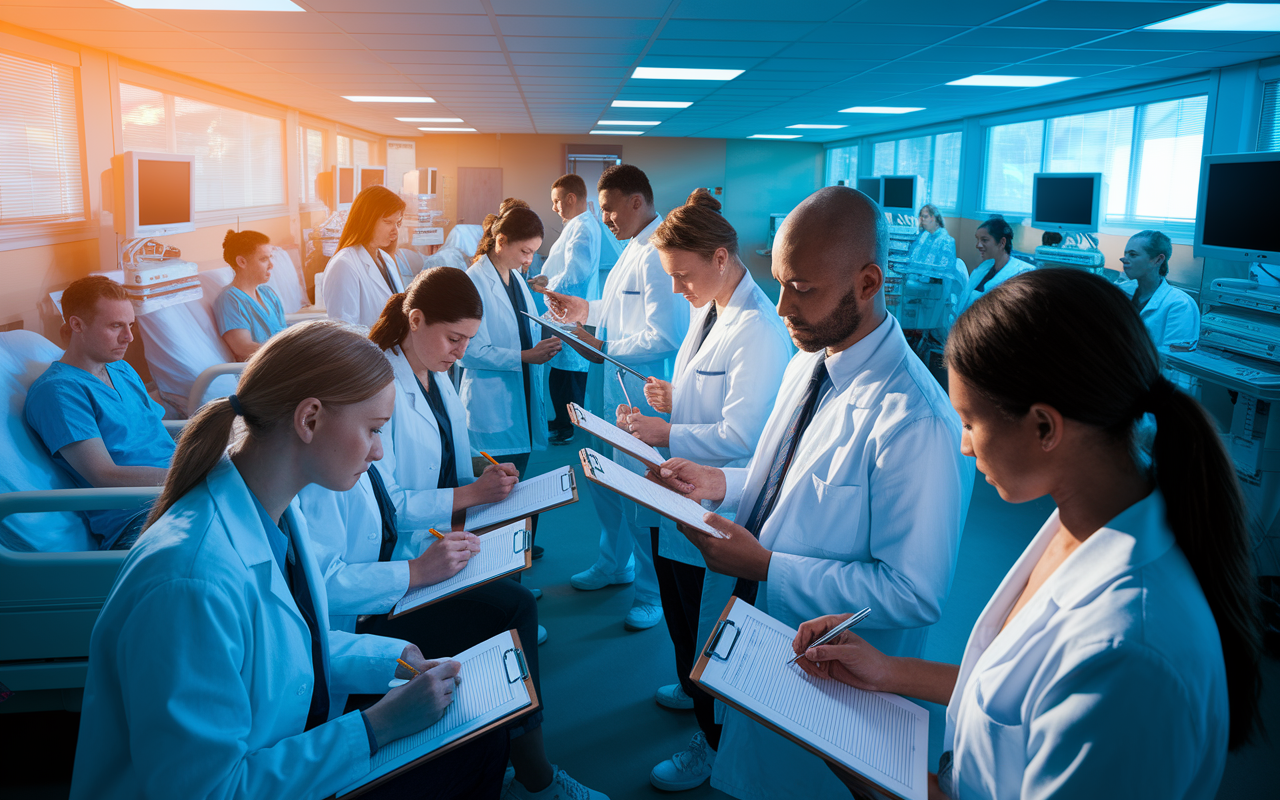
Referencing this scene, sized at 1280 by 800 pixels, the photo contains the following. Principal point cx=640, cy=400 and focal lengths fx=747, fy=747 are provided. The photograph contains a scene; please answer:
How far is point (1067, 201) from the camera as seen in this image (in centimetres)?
624

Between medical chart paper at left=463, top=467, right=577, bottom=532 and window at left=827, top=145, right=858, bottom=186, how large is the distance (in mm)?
12144

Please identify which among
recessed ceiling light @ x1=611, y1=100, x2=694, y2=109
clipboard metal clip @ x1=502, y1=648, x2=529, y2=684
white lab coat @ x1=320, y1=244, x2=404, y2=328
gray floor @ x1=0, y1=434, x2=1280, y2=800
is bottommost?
gray floor @ x1=0, y1=434, x2=1280, y2=800

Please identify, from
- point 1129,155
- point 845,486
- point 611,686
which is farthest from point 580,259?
point 1129,155

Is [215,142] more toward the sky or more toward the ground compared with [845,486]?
more toward the sky

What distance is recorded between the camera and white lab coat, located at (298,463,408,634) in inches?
67.6

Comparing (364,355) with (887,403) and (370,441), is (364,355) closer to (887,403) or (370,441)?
(370,441)

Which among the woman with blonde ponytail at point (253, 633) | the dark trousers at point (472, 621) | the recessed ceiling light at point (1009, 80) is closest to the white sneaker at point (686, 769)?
the dark trousers at point (472, 621)

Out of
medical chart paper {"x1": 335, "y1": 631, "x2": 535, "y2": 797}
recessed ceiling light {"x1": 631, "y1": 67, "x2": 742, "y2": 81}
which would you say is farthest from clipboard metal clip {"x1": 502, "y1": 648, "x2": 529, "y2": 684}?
recessed ceiling light {"x1": 631, "y1": 67, "x2": 742, "y2": 81}

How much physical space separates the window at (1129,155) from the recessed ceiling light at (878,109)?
134cm

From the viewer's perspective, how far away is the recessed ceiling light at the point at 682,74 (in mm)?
5633

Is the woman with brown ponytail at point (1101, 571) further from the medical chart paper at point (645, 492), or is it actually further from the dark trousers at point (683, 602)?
the dark trousers at point (683, 602)

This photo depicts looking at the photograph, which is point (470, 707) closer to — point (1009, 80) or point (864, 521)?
point (864, 521)

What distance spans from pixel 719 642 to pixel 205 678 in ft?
2.61

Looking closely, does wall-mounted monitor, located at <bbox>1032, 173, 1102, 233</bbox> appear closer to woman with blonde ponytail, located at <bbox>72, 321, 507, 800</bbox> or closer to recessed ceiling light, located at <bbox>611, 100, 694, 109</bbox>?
recessed ceiling light, located at <bbox>611, 100, 694, 109</bbox>
